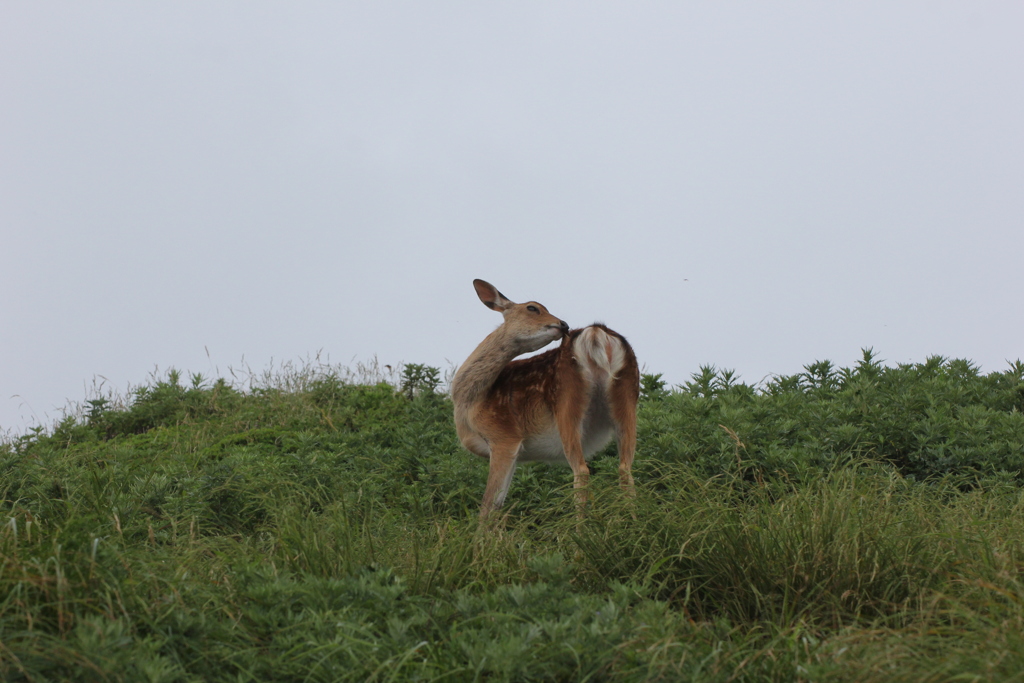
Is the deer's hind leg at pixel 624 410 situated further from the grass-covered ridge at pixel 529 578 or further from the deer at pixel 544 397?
the grass-covered ridge at pixel 529 578

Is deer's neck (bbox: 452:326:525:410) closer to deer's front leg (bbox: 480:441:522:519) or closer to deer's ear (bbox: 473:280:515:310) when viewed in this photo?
deer's ear (bbox: 473:280:515:310)

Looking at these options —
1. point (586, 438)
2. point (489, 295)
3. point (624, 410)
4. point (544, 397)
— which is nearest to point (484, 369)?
point (544, 397)

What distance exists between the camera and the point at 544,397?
6.75 meters

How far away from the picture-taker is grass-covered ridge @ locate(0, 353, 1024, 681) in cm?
367

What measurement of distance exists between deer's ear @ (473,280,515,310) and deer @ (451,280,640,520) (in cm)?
7

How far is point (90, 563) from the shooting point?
156 inches

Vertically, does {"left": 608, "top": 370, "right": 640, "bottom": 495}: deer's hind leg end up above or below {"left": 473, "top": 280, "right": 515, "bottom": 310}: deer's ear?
below

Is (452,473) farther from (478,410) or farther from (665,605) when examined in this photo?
(665,605)

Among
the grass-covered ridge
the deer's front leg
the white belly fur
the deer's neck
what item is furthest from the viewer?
the deer's neck

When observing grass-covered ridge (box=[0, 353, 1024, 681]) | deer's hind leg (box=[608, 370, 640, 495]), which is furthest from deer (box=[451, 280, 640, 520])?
grass-covered ridge (box=[0, 353, 1024, 681])

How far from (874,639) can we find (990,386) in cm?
722

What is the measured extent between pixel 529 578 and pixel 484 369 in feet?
8.23

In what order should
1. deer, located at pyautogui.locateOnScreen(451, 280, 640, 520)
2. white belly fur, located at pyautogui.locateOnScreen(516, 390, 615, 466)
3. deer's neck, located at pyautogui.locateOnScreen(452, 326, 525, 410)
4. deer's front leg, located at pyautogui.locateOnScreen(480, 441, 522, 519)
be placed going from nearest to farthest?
1. deer, located at pyautogui.locateOnScreen(451, 280, 640, 520)
2. white belly fur, located at pyautogui.locateOnScreen(516, 390, 615, 466)
3. deer's front leg, located at pyautogui.locateOnScreen(480, 441, 522, 519)
4. deer's neck, located at pyautogui.locateOnScreen(452, 326, 525, 410)

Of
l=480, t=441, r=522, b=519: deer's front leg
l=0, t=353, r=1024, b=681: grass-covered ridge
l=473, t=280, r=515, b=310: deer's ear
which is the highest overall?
l=473, t=280, r=515, b=310: deer's ear
